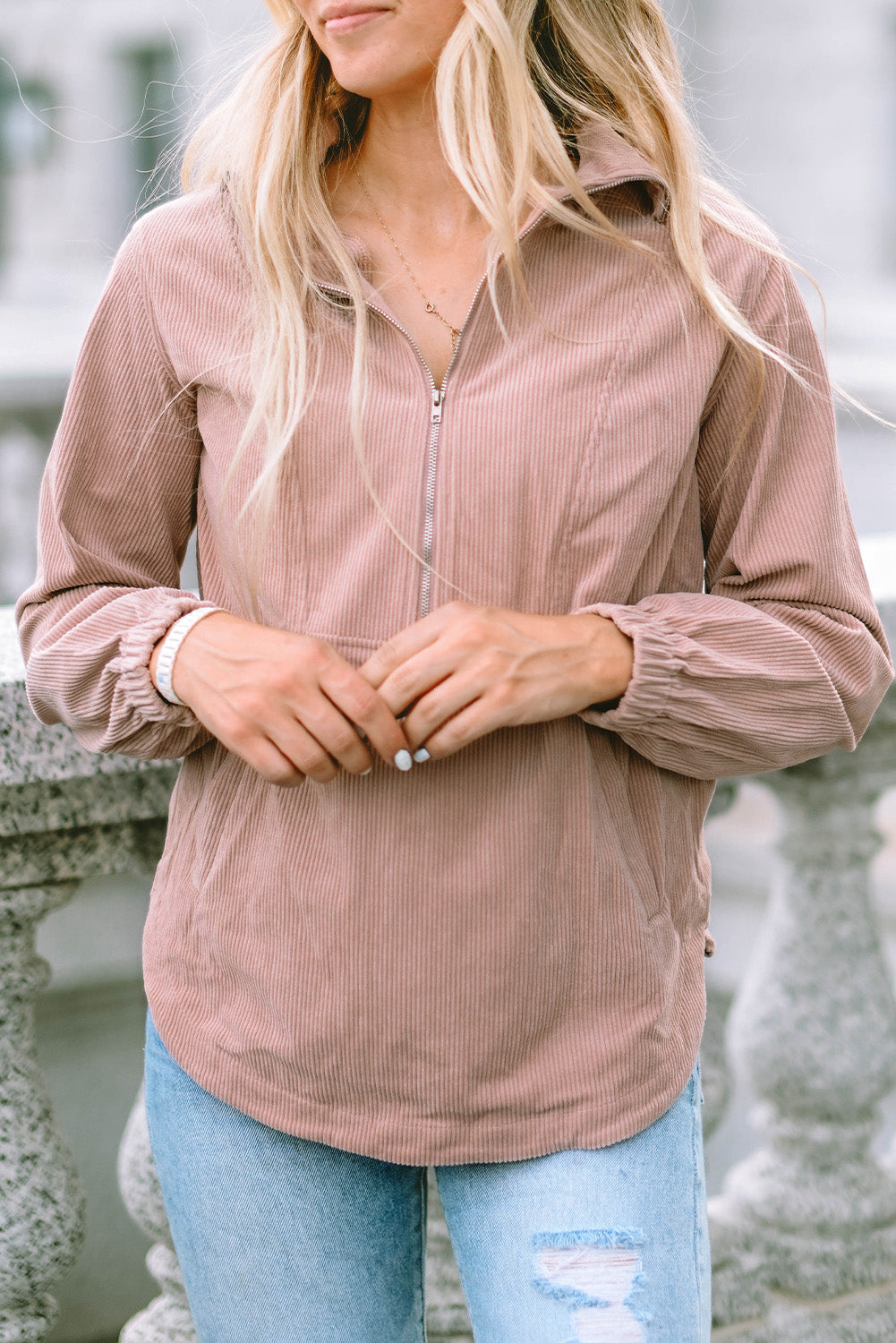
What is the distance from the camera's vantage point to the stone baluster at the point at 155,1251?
190cm

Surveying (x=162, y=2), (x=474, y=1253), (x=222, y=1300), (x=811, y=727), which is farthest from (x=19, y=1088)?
(x=162, y=2)

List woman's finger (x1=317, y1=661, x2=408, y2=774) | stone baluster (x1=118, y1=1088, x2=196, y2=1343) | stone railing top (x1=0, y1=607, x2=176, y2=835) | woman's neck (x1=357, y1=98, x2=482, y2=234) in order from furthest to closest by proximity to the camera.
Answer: stone baluster (x1=118, y1=1088, x2=196, y2=1343), stone railing top (x1=0, y1=607, x2=176, y2=835), woman's neck (x1=357, y1=98, x2=482, y2=234), woman's finger (x1=317, y1=661, x2=408, y2=774)

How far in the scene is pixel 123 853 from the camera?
185cm

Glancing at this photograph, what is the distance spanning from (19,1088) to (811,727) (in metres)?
1.02

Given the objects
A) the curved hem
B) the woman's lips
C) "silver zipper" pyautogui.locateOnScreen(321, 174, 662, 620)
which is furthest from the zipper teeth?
the curved hem

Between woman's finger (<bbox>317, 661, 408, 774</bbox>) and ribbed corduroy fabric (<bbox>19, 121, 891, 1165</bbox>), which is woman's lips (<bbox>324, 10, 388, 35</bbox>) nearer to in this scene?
ribbed corduroy fabric (<bbox>19, 121, 891, 1165</bbox>)

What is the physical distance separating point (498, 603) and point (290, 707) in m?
0.22

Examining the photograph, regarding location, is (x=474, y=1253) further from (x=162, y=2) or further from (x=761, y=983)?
(x=162, y=2)

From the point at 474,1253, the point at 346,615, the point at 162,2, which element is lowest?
the point at 474,1253

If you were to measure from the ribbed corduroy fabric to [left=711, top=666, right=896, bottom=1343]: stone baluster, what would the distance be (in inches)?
29.3

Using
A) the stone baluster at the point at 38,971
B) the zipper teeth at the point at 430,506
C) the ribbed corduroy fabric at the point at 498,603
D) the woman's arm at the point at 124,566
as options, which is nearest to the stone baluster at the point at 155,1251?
the stone baluster at the point at 38,971

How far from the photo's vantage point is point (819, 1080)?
7.10ft

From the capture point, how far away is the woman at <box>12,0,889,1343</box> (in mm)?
1342

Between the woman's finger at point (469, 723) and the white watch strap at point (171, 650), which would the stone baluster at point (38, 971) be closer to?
the white watch strap at point (171, 650)
